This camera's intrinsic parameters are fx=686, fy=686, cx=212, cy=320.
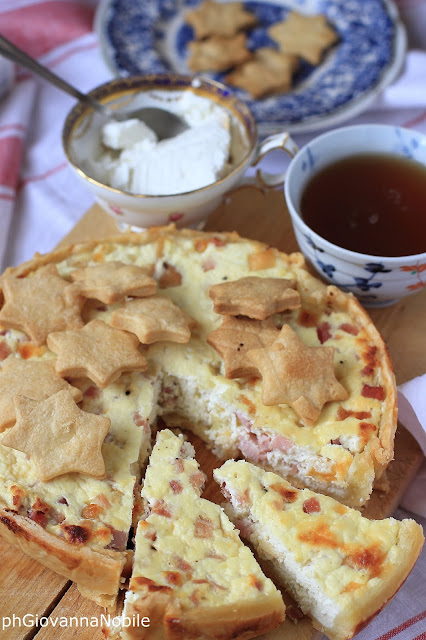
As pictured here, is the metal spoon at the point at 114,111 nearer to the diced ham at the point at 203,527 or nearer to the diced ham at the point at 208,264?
the diced ham at the point at 208,264

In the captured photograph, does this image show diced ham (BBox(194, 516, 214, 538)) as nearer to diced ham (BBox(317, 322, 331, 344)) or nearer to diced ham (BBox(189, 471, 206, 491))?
diced ham (BBox(189, 471, 206, 491))

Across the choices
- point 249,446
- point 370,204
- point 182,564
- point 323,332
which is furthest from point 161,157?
point 182,564

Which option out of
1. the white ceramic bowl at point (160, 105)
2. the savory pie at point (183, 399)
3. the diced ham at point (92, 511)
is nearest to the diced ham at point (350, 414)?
the savory pie at point (183, 399)

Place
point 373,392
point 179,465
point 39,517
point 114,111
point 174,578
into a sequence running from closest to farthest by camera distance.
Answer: point 174,578 → point 39,517 → point 179,465 → point 373,392 → point 114,111

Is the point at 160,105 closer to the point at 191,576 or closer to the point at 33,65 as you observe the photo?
the point at 33,65

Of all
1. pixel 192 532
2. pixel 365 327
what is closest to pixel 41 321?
pixel 192 532

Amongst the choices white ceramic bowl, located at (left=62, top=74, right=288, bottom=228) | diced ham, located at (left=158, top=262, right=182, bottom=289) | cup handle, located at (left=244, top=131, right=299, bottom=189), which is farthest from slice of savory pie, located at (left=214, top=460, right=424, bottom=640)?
cup handle, located at (left=244, top=131, right=299, bottom=189)

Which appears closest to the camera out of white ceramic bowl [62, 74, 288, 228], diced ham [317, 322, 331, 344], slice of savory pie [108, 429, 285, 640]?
slice of savory pie [108, 429, 285, 640]

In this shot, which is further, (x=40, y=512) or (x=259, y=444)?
(x=259, y=444)
